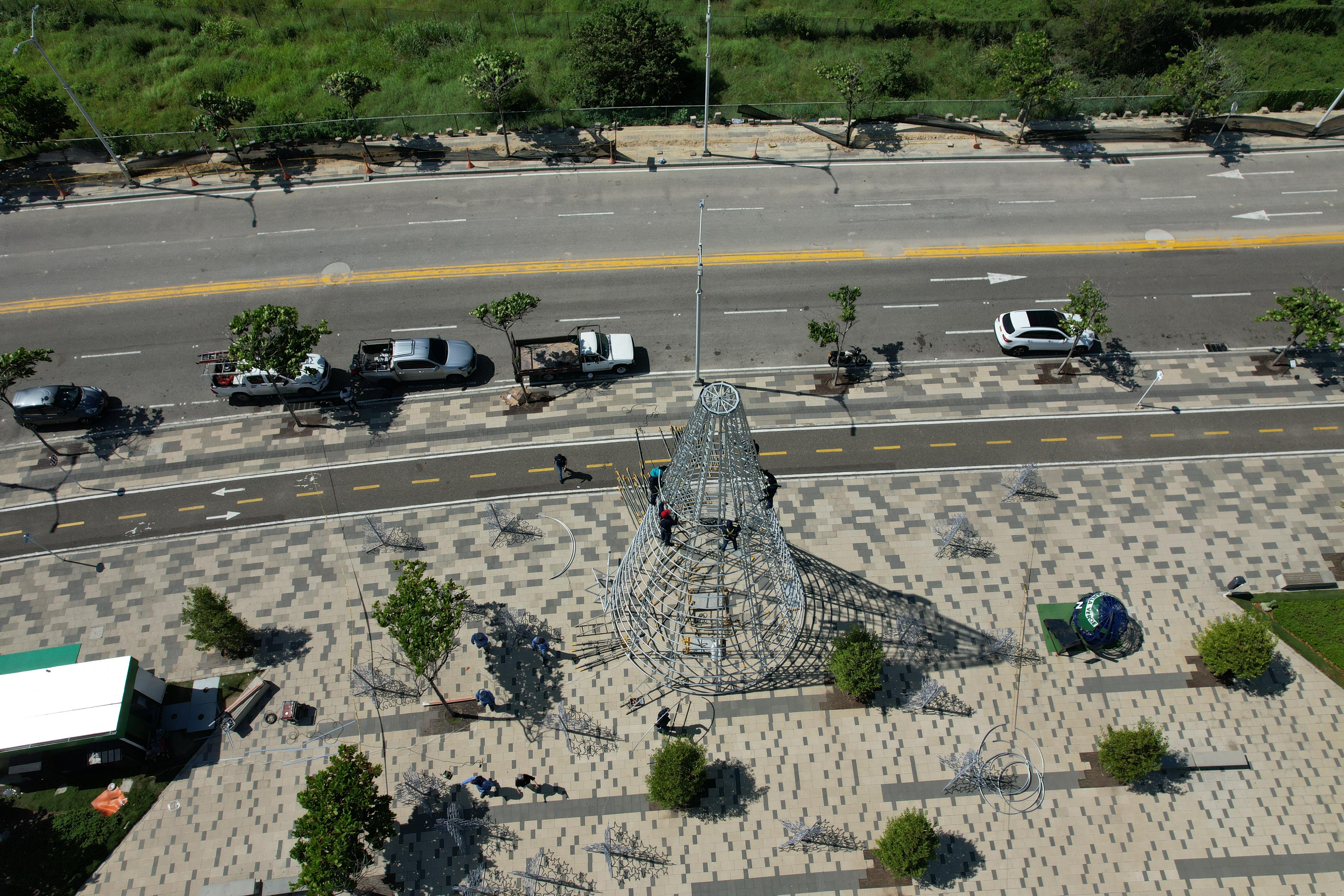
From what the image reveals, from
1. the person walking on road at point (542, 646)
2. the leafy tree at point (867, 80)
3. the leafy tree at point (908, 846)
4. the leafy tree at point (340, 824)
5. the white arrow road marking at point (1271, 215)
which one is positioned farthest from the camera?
the leafy tree at point (867, 80)

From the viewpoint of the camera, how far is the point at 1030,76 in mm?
50781

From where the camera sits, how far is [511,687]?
32812mm

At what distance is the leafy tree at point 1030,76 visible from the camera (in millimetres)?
50812

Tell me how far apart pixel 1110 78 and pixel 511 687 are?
6672 centimetres

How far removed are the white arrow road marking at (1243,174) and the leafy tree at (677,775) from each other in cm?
5310

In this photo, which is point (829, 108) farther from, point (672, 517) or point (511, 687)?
point (511, 687)

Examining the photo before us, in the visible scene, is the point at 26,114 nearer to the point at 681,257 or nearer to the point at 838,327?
the point at 681,257

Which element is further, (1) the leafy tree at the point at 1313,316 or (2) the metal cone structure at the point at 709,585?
(1) the leafy tree at the point at 1313,316

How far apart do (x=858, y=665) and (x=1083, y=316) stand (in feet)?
77.6

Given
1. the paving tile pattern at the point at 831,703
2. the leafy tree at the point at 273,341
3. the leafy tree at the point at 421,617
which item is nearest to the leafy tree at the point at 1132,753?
the paving tile pattern at the point at 831,703

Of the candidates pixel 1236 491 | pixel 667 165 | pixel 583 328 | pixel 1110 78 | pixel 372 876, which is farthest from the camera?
pixel 1110 78

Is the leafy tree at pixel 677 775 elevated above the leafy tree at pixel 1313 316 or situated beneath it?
situated beneath

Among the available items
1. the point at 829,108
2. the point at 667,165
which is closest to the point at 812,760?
the point at 667,165

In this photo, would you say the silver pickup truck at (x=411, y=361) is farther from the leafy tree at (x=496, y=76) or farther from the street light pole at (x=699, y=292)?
the leafy tree at (x=496, y=76)
